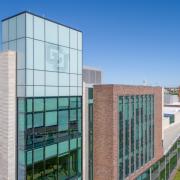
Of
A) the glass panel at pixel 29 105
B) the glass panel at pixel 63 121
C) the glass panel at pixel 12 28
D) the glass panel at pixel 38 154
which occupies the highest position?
the glass panel at pixel 12 28

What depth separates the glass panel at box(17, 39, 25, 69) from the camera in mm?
17672

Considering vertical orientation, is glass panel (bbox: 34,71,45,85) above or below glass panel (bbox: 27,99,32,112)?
above

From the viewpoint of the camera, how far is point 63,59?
21109 mm

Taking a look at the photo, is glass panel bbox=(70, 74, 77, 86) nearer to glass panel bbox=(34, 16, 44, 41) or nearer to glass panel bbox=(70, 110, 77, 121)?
glass panel bbox=(70, 110, 77, 121)

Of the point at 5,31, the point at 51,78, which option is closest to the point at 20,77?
Answer: the point at 51,78

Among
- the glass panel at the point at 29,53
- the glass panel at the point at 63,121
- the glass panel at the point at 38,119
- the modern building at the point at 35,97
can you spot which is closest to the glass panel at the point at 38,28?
the modern building at the point at 35,97

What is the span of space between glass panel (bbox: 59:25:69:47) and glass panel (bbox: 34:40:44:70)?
2330 mm

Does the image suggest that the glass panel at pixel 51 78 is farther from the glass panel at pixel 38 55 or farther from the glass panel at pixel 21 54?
the glass panel at pixel 21 54

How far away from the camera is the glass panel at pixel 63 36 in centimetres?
2065

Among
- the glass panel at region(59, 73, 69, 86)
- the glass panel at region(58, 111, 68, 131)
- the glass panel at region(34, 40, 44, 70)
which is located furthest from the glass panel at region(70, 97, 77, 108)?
the glass panel at region(34, 40, 44, 70)

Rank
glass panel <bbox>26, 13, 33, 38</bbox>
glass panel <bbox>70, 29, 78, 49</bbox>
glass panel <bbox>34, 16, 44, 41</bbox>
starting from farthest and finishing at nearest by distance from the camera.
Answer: glass panel <bbox>70, 29, 78, 49</bbox>, glass panel <bbox>34, 16, 44, 41</bbox>, glass panel <bbox>26, 13, 33, 38</bbox>

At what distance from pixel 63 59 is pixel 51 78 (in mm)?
2226

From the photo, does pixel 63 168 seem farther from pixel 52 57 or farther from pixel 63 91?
pixel 52 57

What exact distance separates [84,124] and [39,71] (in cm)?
807
